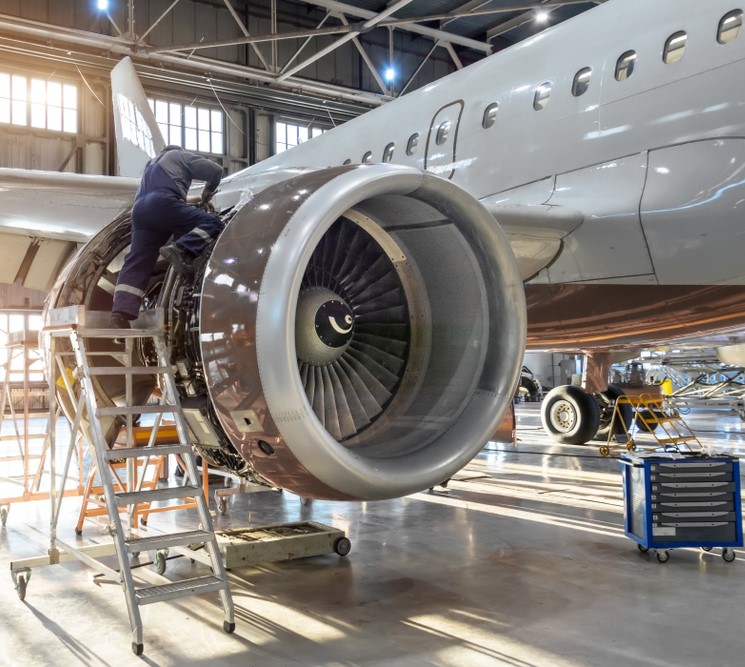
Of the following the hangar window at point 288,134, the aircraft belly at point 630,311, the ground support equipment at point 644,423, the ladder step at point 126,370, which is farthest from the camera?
the hangar window at point 288,134

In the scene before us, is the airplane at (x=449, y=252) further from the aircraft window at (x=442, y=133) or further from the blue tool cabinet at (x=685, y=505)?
the blue tool cabinet at (x=685, y=505)

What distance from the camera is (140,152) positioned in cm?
1145

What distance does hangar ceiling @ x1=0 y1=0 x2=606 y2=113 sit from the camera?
16219mm

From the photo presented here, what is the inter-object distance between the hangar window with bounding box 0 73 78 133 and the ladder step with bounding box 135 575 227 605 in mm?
18101

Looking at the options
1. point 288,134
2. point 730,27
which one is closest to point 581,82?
point 730,27

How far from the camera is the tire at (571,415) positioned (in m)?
11.1

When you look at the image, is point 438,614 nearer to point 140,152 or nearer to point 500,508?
point 500,508

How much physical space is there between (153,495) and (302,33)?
1457cm

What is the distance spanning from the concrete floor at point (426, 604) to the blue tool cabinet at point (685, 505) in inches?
4.8

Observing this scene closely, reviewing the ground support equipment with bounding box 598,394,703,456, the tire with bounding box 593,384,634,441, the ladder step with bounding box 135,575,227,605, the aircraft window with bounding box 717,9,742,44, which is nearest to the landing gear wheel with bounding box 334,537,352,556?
the ladder step with bounding box 135,575,227,605

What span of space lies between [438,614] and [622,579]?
3.81 feet

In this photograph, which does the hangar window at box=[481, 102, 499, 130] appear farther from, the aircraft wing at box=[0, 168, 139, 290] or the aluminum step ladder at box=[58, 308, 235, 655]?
the aluminum step ladder at box=[58, 308, 235, 655]

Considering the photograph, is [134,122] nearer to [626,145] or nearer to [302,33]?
[302,33]

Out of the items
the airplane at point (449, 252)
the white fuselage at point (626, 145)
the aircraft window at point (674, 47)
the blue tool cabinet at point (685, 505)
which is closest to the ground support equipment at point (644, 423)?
the airplane at point (449, 252)
